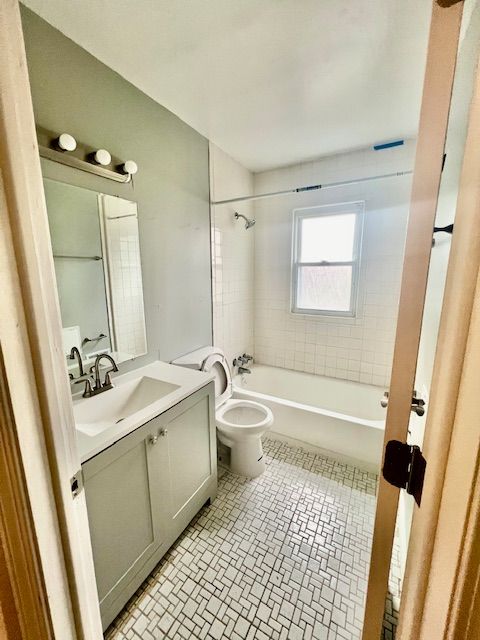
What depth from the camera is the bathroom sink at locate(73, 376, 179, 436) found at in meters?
1.25

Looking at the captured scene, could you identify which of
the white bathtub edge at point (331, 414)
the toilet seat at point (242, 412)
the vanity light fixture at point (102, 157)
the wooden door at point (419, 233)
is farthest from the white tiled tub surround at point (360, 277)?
the wooden door at point (419, 233)

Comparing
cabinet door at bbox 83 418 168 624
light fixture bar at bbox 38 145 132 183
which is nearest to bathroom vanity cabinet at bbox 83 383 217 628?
cabinet door at bbox 83 418 168 624

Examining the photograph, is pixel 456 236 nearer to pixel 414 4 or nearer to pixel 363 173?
pixel 414 4

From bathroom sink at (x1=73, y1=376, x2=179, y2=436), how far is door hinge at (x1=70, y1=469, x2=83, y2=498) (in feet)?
1.81

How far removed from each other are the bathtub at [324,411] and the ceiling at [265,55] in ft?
6.93

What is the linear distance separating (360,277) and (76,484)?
2.52 metres

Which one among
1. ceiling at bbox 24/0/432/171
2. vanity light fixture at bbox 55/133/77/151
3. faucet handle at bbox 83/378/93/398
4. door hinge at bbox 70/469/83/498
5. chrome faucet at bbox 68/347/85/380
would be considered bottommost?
faucet handle at bbox 83/378/93/398

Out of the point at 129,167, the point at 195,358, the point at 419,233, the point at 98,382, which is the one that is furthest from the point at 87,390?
the point at 419,233

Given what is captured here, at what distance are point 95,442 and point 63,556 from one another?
412 millimetres

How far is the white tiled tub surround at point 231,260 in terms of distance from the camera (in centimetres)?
226

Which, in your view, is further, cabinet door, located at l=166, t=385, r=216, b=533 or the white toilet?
the white toilet

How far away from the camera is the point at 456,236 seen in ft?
1.42

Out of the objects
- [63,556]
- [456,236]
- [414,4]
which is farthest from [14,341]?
[414,4]

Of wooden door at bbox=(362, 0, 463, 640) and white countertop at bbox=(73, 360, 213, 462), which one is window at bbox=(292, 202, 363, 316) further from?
wooden door at bbox=(362, 0, 463, 640)
